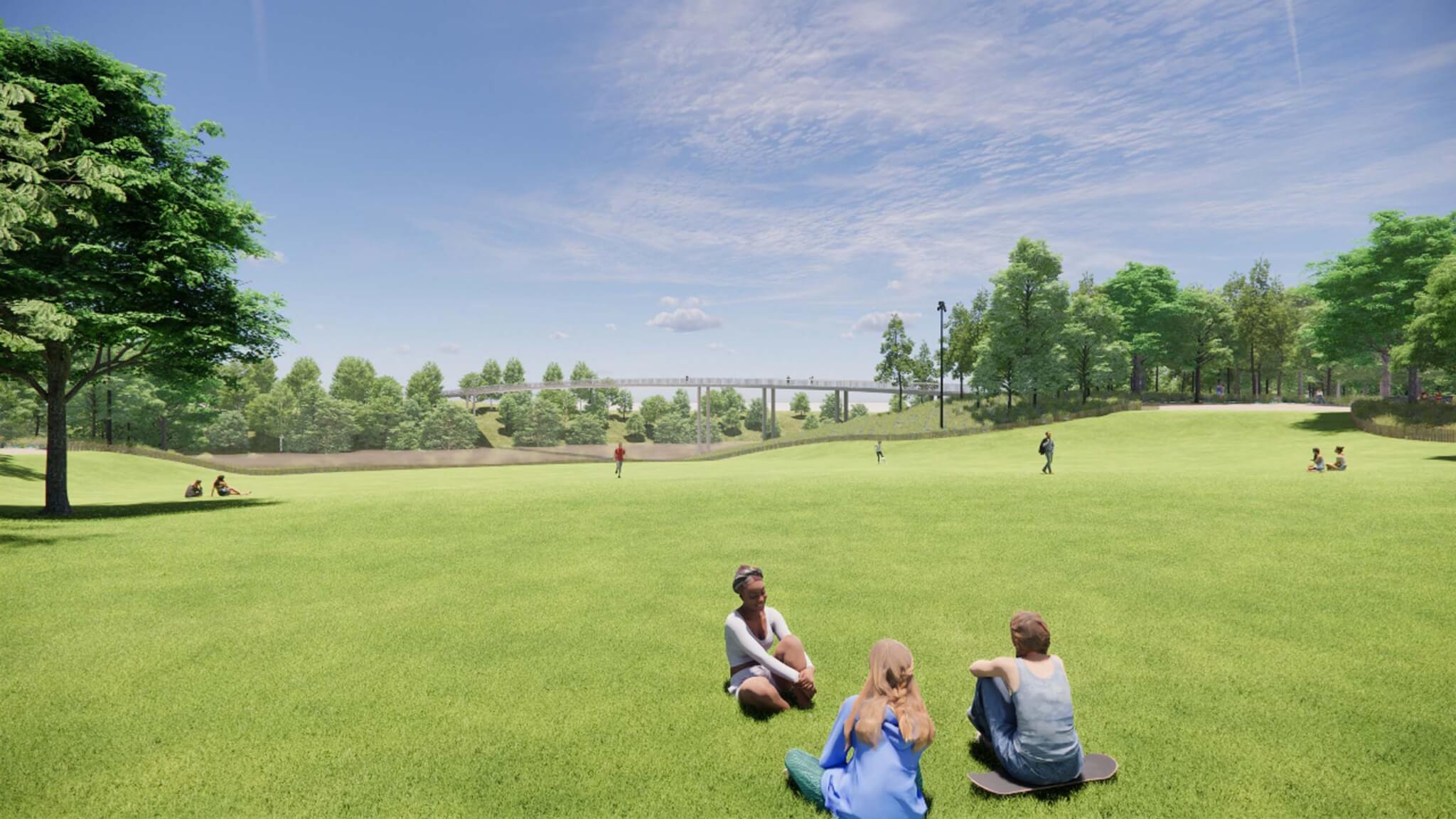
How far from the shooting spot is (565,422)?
123 meters

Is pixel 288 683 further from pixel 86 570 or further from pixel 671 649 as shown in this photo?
pixel 86 570

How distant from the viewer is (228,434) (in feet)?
314

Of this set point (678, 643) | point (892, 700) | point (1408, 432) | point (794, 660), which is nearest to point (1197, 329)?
point (1408, 432)

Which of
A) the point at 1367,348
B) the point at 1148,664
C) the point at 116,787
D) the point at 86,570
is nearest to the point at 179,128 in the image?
the point at 86,570

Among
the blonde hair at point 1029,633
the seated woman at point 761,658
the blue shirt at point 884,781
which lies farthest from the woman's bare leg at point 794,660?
the blonde hair at point 1029,633

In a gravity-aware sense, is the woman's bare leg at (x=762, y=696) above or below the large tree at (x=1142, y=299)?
below

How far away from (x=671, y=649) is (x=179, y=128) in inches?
1042

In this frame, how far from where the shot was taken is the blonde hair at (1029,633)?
546 cm

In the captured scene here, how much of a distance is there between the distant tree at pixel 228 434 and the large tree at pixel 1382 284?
121 metres

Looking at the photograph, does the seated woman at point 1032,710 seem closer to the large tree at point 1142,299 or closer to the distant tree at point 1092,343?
the distant tree at point 1092,343

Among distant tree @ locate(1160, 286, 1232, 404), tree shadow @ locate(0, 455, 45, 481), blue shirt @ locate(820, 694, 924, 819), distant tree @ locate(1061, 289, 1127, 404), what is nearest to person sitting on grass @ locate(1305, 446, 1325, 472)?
blue shirt @ locate(820, 694, 924, 819)

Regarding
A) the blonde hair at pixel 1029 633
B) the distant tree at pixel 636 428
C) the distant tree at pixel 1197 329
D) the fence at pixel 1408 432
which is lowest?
the distant tree at pixel 636 428

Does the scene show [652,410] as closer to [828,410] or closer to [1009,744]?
[828,410]

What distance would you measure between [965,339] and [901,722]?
8379 centimetres
